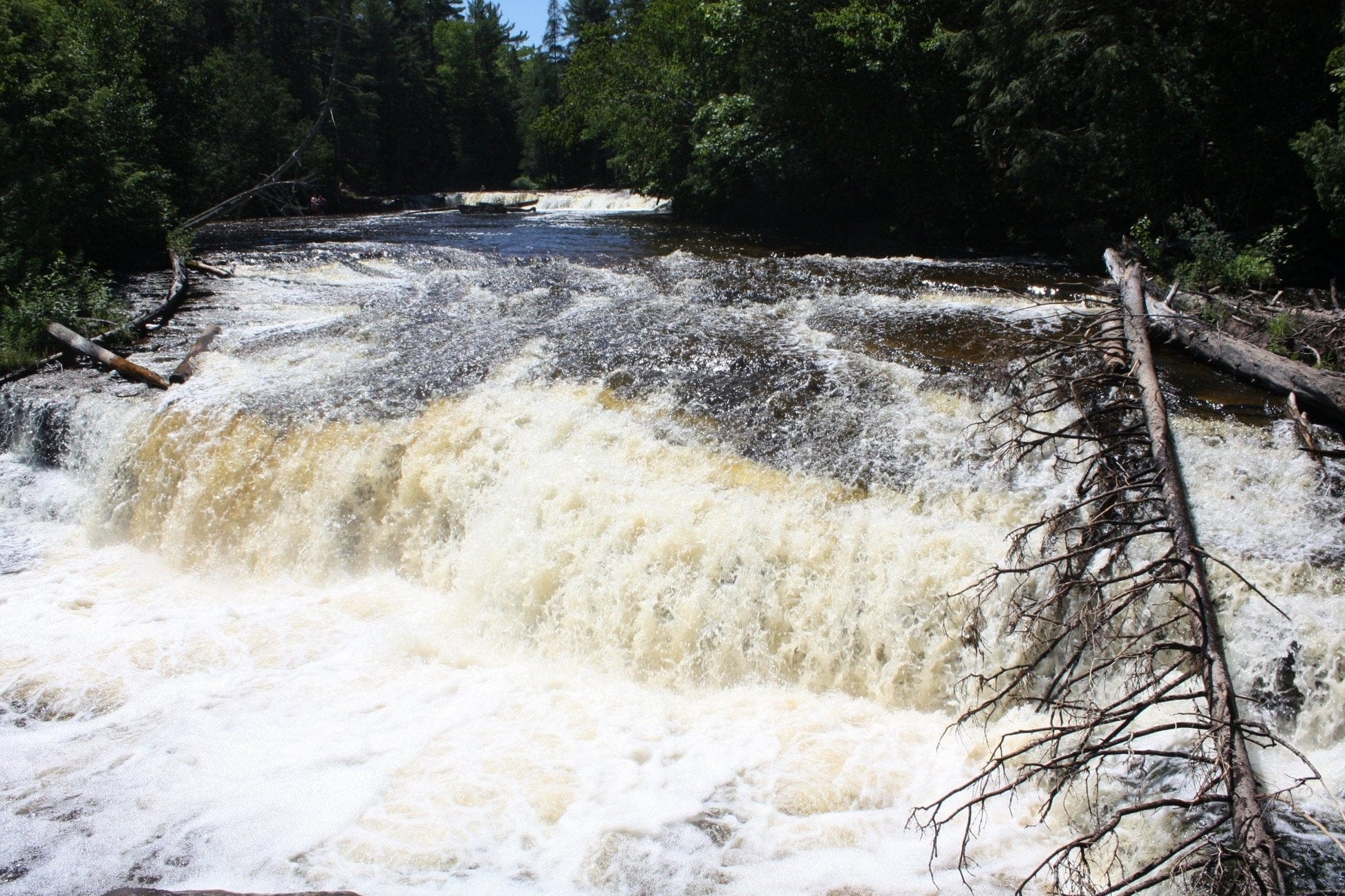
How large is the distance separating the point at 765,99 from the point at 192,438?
12.8m

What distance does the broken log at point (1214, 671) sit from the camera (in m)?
2.61

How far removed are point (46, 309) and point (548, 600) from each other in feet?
26.7

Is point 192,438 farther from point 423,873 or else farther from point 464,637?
point 423,873

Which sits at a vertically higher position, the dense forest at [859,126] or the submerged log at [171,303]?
the dense forest at [859,126]

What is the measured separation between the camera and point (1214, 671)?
3676mm

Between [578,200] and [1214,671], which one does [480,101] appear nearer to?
[578,200]

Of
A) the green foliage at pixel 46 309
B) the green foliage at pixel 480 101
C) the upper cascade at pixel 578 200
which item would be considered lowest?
the green foliage at pixel 46 309

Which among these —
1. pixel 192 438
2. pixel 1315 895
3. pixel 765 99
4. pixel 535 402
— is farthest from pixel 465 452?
pixel 765 99

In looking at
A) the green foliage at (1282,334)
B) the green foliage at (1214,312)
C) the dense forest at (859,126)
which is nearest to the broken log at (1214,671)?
the green foliage at (1282,334)

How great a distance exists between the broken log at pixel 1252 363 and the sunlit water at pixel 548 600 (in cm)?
21

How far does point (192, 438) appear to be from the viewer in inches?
292

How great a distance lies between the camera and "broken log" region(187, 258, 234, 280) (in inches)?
534

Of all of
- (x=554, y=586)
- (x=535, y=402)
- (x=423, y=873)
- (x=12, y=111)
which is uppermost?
(x=12, y=111)

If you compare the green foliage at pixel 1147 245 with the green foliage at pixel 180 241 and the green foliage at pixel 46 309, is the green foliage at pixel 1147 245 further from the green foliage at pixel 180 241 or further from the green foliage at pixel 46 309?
the green foliage at pixel 180 241
